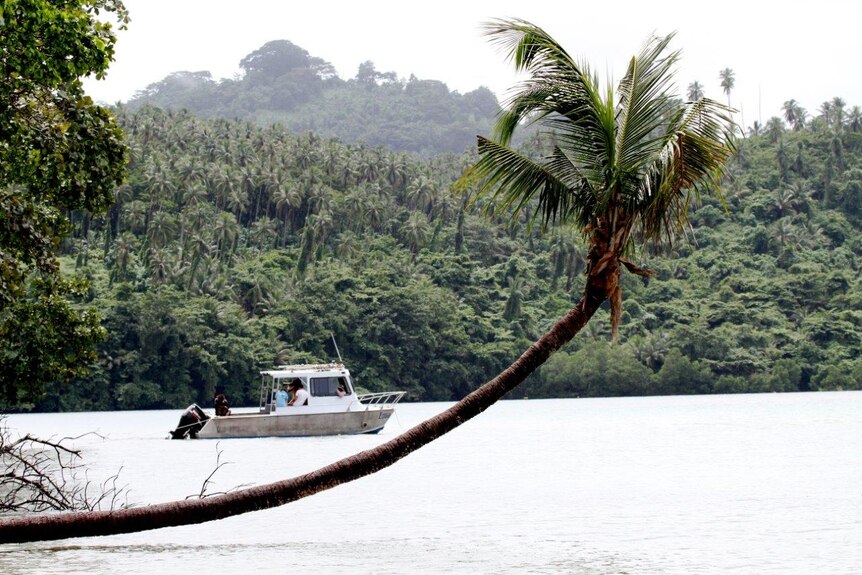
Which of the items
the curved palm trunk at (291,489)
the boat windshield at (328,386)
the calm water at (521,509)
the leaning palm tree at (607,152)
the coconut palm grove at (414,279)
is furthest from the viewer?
the coconut palm grove at (414,279)

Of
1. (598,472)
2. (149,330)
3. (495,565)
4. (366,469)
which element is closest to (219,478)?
(598,472)

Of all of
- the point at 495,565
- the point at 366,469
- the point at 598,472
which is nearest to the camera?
the point at 366,469

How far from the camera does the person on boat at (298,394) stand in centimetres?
4178

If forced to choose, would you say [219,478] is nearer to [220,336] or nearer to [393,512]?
[393,512]

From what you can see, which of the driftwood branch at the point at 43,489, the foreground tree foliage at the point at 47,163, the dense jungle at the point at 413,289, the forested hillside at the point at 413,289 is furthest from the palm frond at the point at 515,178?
the forested hillside at the point at 413,289

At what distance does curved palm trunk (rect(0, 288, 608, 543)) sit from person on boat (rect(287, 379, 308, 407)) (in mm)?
30887

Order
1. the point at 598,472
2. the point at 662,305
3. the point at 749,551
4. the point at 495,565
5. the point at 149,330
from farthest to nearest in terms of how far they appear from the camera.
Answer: the point at 662,305, the point at 149,330, the point at 598,472, the point at 749,551, the point at 495,565

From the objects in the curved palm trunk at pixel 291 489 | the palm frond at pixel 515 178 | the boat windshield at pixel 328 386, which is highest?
the palm frond at pixel 515 178

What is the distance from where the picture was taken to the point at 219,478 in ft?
105

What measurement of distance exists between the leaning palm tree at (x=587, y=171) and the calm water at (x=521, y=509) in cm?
638

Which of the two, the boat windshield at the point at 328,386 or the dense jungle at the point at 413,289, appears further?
the dense jungle at the point at 413,289

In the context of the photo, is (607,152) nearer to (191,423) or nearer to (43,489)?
(43,489)

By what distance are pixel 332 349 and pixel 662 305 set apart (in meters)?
29.3

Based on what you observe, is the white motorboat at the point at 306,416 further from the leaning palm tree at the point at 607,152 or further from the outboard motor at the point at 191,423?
the leaning palm tree at the point at 607,152
